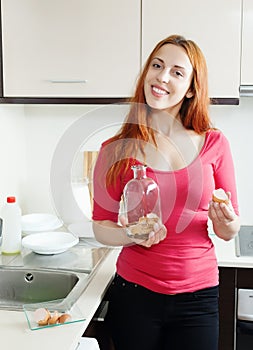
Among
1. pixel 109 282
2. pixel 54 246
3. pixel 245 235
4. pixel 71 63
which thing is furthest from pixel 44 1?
pixel 245 235

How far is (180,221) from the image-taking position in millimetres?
1633

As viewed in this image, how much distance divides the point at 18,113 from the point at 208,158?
1.14 metres

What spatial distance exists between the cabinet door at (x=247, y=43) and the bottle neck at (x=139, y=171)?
739 millimetres

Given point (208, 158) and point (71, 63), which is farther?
point (71, 63)

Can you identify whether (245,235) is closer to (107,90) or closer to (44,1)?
(107,90)

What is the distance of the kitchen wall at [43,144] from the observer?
7.98 ft

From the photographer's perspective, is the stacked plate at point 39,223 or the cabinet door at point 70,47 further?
the stacked plate at point 39,223

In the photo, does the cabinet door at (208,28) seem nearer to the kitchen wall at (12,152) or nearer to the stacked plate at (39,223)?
the kitchen wall at (12,152)

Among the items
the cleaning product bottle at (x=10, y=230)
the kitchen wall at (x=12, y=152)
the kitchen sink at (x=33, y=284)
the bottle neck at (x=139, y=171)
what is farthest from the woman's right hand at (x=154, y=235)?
the kitchen wall at (x=12, y=152)

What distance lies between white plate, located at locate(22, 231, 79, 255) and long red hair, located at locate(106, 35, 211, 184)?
19.7 inches

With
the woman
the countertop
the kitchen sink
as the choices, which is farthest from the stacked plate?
the woman

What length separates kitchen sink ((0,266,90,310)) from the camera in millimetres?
1890

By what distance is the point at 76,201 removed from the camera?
2.35 m

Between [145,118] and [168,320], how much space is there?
0.62 meters
